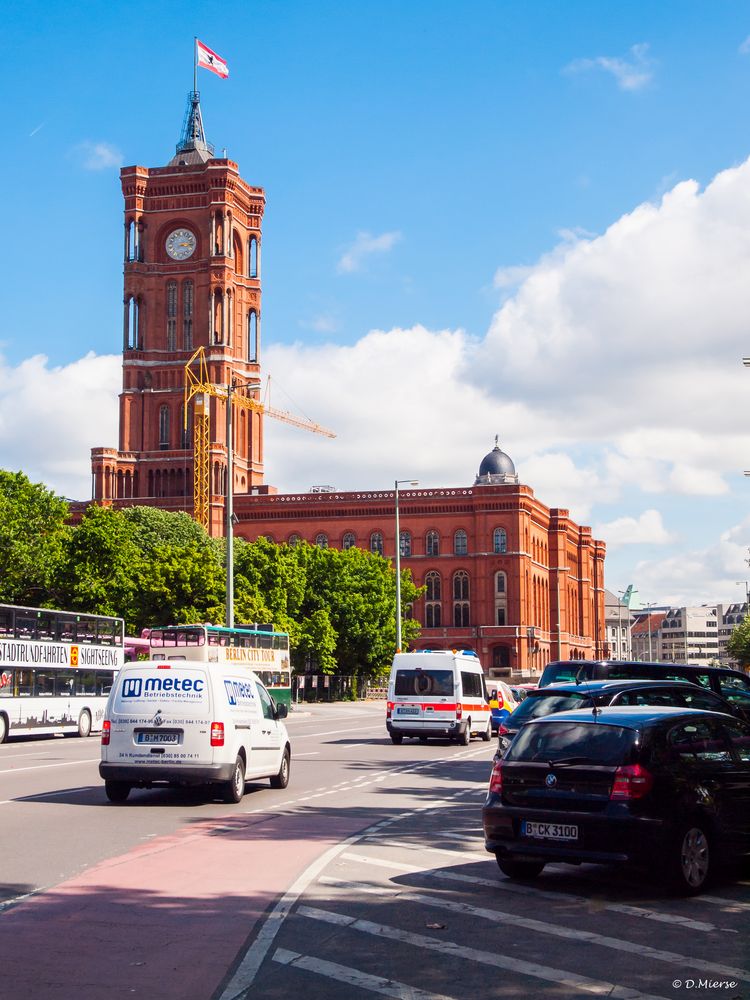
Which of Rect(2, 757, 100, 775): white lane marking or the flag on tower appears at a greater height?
the flag on tower

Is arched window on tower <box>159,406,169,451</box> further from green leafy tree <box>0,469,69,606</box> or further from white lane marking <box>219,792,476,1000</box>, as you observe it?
white lane marking <box>219,792,476,1000</box>

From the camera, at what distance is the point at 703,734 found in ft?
35.5

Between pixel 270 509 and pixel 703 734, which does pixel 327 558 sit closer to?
pixel 270 509

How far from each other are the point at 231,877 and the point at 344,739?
2342 cm

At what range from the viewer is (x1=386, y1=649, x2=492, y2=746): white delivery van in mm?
30781

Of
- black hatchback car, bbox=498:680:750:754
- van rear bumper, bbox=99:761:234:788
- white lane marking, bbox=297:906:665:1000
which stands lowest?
white lane marking, bbox=297:906:665:1000

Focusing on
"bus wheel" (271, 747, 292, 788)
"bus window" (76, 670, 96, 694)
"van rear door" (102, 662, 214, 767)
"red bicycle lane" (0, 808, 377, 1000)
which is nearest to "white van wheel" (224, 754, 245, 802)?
"van rear door" (102, 662, 214, 767)

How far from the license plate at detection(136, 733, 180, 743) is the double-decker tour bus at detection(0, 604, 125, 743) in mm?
15364

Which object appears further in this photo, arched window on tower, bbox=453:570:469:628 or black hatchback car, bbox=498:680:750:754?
arched window on tower, bbox=453:570:469:628

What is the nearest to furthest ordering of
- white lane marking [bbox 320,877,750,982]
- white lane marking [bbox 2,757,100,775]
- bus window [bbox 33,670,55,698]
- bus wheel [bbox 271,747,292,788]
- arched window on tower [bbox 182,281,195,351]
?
white lane marking [bbox 320,877,750,982], bus wheel [bbox 271,747,292,788], white lane marking [bbox 2,757,100,775], bus window [bbox 33,670,55,698], arched window on tower [bbox 182,281,195,351]

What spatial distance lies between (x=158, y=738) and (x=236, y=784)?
4.04ft

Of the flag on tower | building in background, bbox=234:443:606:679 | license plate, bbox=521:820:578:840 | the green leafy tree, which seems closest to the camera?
license plate, bbox=521:820:578:840

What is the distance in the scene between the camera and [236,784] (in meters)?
17.0

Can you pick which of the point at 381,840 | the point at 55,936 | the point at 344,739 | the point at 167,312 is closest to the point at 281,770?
the point at 381,840
